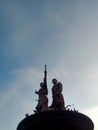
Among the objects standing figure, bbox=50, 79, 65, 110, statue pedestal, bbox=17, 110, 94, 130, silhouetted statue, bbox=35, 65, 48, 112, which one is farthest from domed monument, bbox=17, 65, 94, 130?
silhouetted statue, bbox=35, 65, 48, 112

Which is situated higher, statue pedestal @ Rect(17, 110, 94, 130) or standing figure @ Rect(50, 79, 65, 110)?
standing figure @ Rect(50, 79, 65, 110)

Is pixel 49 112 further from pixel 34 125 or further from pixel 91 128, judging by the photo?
pixel 91 128

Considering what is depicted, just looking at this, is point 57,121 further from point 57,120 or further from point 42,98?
point 42,98

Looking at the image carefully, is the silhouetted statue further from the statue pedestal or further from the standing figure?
the statue pedestal

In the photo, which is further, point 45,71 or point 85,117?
point 45,71

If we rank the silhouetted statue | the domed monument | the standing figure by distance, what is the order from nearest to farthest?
the domed monument < the standing figure < the silhouetted statue

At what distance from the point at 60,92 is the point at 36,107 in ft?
4.50

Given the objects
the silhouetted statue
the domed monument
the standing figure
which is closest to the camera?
the domed monument

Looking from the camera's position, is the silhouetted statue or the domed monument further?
the silhouetted statue

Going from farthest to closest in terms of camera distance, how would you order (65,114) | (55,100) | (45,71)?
(45,71) < (55,100) < (65,114)

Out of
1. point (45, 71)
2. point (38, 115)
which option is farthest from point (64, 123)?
point (45, 71)

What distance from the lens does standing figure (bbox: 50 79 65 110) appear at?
38.8ft

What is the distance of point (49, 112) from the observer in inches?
383

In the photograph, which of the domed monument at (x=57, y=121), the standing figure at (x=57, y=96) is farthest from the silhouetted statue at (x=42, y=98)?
the domed monument at (x=57, y=121)
